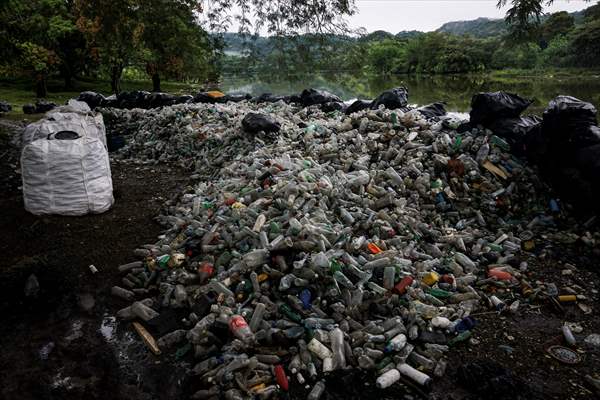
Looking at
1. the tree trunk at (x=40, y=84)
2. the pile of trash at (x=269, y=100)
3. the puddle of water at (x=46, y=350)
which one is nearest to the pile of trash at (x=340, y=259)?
the puddle of water at (x=46, y=350)

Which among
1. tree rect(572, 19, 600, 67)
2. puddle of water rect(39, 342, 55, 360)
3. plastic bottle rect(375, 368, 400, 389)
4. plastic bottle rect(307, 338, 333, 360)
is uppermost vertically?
tree rect(572, 19, 600, 67)

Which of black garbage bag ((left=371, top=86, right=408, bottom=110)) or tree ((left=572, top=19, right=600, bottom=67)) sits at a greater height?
tree ((left=572, top=19, right=600, bottom=67))

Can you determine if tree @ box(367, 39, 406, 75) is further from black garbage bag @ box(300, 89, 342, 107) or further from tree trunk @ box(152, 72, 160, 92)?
black garbage bag @ box(300, 89, 342, 107)

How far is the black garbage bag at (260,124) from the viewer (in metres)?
6.17

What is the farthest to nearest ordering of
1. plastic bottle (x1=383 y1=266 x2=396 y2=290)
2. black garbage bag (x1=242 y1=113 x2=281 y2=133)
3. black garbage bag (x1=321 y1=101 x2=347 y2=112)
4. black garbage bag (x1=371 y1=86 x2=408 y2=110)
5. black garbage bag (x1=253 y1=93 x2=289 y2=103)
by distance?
black garbage bag (x1=253 y1=93 x2=289 y2=103) < black garbage bag (x1=321 y1=101 x2=347 y2=112) < black garbage bag (x1=371 y1=86 x2=408 y2=110) < black garbage bag (x1=242 y1=113 x2=281 y2=133) < plastic bottle (x1=383 y1=266 x2=396 y2=290)

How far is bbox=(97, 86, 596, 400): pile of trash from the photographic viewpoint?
2.43 metres

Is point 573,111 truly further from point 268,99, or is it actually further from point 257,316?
point 268,99

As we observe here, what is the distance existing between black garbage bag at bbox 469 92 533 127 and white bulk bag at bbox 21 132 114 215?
4855mm

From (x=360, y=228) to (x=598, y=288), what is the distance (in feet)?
6.78

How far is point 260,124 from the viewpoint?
617 centimetres

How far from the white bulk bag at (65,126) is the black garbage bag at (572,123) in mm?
5356

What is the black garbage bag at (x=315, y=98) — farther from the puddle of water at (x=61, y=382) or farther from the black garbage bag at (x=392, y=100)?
the puddle of water at (x=61, y=382)

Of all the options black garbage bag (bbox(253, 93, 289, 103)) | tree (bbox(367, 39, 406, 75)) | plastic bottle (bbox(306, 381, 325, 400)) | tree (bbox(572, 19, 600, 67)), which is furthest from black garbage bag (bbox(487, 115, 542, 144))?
tree (bbox(367, 39, 406, 75))

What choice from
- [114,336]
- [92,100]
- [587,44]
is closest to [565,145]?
[114,336]
